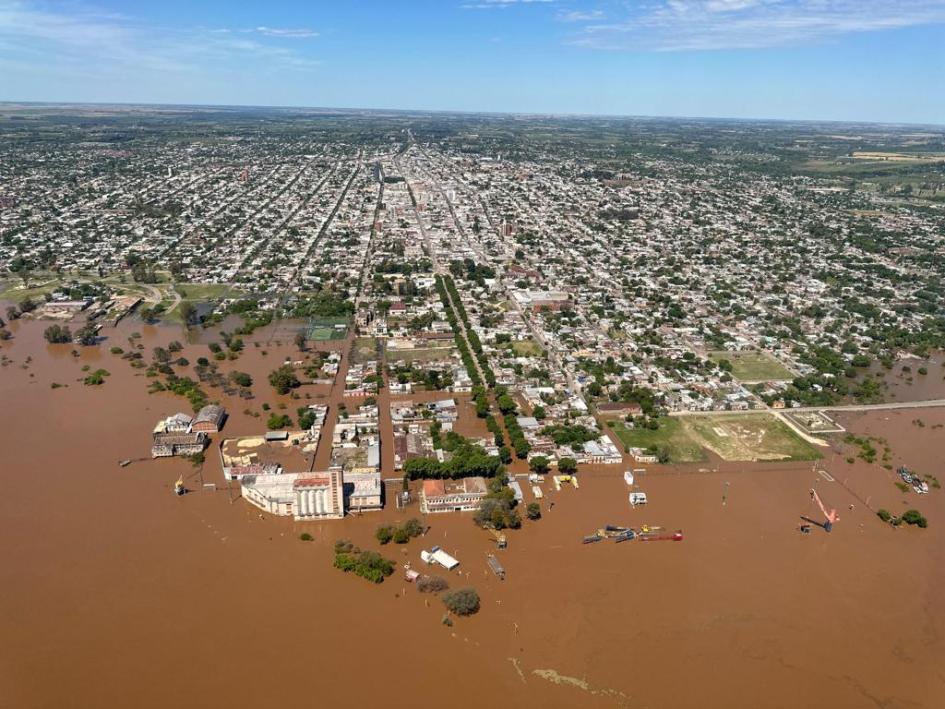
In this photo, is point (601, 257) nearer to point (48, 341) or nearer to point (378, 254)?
point (378, 254)

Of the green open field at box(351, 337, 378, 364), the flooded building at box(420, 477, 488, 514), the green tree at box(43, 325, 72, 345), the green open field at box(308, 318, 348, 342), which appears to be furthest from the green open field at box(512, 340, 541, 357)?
the green tree at box(43, 325, 72, 345)

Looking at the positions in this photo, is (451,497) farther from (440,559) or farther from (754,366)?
(754,366)

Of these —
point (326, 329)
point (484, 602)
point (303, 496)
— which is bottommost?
point (484, 602)

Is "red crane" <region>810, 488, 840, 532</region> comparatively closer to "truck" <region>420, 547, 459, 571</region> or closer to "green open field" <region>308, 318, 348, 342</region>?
"truck" <region>420, 547, 459, 571</region>

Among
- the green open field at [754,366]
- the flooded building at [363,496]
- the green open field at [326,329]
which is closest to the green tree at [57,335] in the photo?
the green open field at [326,329]

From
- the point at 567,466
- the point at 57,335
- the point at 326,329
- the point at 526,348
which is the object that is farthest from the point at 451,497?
the point at 57,335

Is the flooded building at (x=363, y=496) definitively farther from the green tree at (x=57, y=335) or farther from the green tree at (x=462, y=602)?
the green tree at (x=57, y=335)
